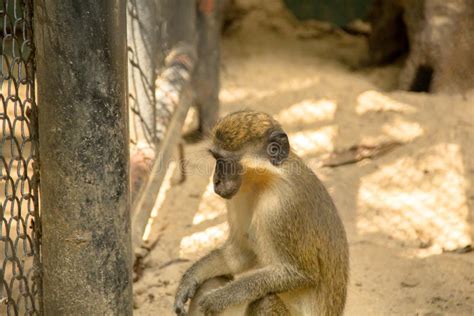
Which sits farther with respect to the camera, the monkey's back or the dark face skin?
the monkey's back

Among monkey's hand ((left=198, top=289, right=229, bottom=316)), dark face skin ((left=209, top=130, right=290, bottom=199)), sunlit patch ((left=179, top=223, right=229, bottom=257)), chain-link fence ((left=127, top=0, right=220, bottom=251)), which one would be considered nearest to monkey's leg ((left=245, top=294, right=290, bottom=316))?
monkey's hand ((left=198, top=289, right=229, bottom=316))

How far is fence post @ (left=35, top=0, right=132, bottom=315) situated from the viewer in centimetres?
327

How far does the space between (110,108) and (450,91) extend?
518cm

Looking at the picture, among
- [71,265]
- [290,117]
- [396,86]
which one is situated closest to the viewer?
[71,265]

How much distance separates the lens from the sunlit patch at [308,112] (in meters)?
7.57

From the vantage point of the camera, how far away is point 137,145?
513cm

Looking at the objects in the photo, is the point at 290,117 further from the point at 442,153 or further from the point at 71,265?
the point at 71,265

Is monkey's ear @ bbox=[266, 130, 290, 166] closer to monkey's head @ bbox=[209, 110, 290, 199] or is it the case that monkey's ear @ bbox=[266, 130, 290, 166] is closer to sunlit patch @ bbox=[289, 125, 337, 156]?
monkey's head @ bbox=[209, 110, 290, 199]

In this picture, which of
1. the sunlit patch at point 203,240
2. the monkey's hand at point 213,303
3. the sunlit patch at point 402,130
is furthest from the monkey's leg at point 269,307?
the sunlit patch at point 402,130

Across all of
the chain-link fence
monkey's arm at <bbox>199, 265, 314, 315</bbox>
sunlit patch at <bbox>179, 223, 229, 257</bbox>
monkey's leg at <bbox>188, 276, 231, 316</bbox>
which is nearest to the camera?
monkey's arm at <bbox>199, 265, 314, 315</bbox>

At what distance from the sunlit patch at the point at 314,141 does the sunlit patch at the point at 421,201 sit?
558mm

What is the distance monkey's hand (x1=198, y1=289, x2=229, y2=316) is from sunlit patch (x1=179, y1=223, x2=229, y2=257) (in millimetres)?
1417

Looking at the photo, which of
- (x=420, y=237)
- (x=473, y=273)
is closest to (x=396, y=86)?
(x=420, y=237)

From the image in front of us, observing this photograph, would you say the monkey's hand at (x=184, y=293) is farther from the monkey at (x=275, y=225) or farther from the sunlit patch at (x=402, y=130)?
the sunlit patch at (x=402, y=130)
